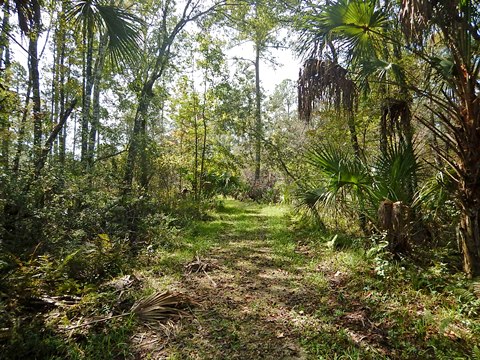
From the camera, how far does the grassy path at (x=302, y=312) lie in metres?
2.24

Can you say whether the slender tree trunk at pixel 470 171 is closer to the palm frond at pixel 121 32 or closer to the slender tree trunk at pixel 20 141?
the palm frond at pixel 121 32

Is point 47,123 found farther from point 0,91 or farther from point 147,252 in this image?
point 147,252

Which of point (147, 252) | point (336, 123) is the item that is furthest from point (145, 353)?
point (336, 123)

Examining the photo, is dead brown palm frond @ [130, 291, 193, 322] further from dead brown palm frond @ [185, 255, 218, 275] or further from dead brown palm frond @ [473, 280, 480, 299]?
dead brown palm frond @ [473, 280, 480, 299]

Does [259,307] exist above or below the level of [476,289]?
below

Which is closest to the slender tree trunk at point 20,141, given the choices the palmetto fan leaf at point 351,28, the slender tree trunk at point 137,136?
the slender tree trunk at point 137,136

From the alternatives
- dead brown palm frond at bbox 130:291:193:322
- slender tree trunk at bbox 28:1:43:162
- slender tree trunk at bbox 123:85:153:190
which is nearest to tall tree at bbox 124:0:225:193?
slender tree trunk at bbox 123:85:153:190

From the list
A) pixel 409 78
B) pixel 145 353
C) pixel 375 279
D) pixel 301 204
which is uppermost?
pixel 409 78

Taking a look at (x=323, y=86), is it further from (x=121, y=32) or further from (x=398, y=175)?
(x=121, y=32)

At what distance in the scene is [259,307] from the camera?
2969mm

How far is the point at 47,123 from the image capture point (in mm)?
5156

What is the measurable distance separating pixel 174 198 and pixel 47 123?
4.27 metres

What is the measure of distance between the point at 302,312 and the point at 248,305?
0.59 m

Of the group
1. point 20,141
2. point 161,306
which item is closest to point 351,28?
point 161,306
